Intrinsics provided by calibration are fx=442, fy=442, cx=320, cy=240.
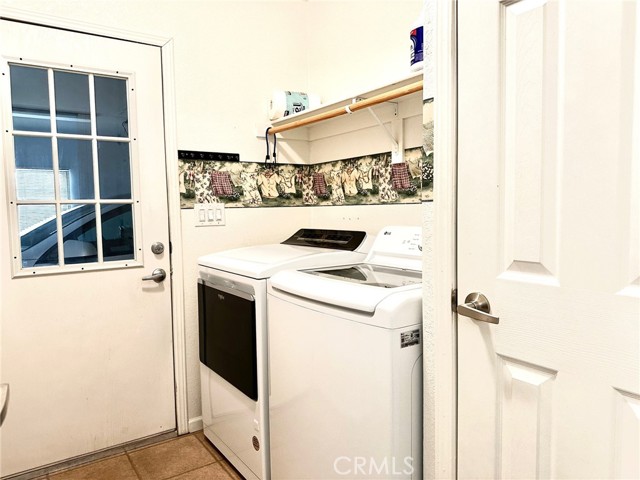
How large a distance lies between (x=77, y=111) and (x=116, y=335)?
1.08 m

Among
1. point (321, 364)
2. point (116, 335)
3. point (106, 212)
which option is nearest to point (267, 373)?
point (321, 364)

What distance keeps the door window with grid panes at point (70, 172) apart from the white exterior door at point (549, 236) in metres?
1.68

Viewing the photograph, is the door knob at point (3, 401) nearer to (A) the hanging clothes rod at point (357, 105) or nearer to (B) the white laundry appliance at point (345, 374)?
(B) the white laundry appliance at point (345, 374)

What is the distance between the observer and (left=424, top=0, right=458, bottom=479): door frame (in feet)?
3.81

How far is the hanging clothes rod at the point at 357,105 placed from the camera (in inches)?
70.1

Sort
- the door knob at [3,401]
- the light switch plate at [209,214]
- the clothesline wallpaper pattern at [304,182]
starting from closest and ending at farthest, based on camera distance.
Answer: the door knob at [3,401], the clothesline wallpaper pattern at [304,182], the light switch plate at [209,214]

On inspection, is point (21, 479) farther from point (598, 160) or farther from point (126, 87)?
point (598, 160)

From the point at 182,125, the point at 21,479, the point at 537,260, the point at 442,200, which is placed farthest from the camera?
the point at 182,125

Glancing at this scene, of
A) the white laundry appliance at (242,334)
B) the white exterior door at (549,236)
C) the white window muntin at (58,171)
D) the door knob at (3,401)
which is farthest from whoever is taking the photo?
the white window muntin at (58,171)

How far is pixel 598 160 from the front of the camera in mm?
880

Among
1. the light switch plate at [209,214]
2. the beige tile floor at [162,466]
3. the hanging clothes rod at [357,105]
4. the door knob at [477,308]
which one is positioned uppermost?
the hanging clothes rod at [357,105]

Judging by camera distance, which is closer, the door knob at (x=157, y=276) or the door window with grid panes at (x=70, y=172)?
the door window with grid panes at (x=70, y=172)

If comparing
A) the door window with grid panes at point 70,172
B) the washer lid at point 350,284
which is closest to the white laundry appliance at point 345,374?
the washer lid at point 350,284

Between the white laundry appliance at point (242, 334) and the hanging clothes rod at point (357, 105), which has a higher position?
the hanging clothes rod at point (357, 105)
